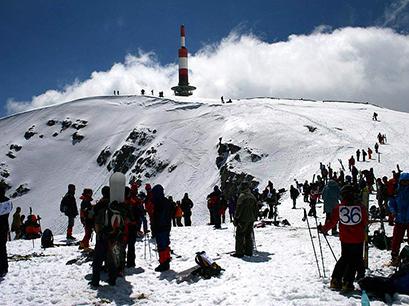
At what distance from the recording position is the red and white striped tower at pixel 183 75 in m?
97.2

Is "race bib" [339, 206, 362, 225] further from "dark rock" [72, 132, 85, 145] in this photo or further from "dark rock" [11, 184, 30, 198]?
"dark rock" [72, 132, 85, 145]

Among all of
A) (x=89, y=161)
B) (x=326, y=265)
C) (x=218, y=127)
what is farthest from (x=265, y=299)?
(x=89, y=161)

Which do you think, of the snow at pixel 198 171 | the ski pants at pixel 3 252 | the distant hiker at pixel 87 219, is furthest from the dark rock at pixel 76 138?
the ski pants at pixel 3 252

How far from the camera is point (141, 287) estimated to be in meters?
8.84

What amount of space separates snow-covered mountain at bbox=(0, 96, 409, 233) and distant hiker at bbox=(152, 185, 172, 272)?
29312 millimetres

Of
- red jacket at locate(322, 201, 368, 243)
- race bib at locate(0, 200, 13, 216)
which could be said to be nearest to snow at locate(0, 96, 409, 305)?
red jacket at locate(322, 201, 368, 243)

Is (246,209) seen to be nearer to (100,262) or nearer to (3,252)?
(100,262)

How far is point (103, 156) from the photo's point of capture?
237 feet

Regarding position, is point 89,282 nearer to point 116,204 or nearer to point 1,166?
point 116,204

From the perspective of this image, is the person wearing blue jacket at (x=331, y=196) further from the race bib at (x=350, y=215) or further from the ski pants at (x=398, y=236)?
the race bib at (x=350, y=215)

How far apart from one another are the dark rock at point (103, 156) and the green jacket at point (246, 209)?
6161cm

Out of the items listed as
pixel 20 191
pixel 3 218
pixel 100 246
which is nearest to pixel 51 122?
pixel 20 191

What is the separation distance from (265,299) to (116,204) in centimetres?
346

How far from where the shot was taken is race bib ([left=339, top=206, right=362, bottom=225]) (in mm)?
7664
